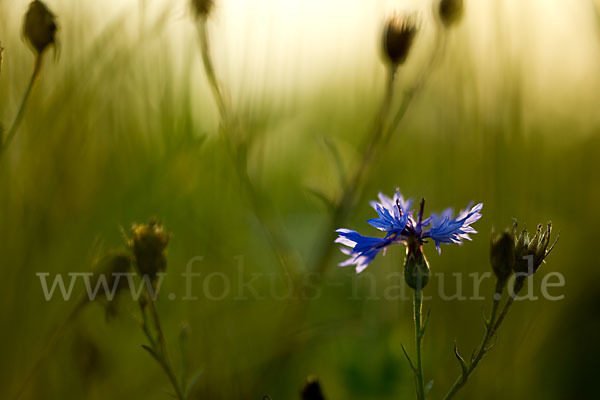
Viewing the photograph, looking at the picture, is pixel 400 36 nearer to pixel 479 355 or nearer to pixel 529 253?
pixel 529 253

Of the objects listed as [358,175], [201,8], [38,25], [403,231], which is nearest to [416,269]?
[403,231]

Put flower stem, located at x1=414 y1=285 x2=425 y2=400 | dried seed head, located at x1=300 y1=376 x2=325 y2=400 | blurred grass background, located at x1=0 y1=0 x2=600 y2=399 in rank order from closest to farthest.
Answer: flower stem, located at x1=414 y1=285 x2=425 y2=400, dried seed head, located at x1=300 y1=376 x2=325 y2=400, blurred grass background, located at x1=0 y1=0 x2=600 y2=399

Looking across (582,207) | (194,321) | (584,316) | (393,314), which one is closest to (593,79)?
(582,207)

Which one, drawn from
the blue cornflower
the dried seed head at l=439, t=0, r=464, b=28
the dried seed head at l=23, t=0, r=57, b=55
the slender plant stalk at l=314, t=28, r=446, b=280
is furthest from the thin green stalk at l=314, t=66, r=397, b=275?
the dried seed head at l=23, t=0, r=57, b=55

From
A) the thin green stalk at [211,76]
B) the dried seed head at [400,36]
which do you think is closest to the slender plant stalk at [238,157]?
the thin green stalk at [211,76]

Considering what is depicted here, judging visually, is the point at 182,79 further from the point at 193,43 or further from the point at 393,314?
the point at 393,314

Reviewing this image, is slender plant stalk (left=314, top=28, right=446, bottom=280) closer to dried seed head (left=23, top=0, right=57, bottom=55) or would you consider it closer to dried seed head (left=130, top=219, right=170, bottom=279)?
dried seed head (left=130, top=219, right=170, bottom=279)

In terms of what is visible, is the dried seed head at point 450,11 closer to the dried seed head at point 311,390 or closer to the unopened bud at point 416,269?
the unopened bud at point 416,269
